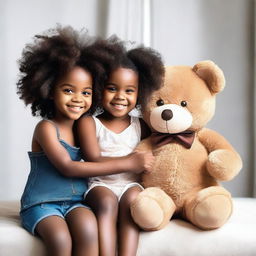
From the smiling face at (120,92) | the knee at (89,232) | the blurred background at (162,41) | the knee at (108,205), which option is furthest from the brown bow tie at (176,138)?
the blurred background at (162,41)

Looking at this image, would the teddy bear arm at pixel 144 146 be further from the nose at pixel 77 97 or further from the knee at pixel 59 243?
the knee at pixel 59 243

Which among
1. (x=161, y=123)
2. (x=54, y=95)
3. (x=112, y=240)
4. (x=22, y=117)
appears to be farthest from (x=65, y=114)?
(x=22, y=117)

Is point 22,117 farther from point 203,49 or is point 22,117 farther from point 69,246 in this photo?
point 69,246

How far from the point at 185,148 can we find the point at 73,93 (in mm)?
358

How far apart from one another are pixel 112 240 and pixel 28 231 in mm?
219

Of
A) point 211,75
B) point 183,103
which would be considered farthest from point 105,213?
point 211,75

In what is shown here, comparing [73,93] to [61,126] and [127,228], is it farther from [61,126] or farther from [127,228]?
[127,228]

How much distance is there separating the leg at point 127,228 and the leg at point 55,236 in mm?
134

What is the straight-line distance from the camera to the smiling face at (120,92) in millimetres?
1400

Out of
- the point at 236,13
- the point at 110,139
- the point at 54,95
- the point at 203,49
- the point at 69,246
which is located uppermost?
the point at 236,13

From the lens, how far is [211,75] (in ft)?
4.73

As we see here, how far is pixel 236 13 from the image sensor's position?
2.32 meters

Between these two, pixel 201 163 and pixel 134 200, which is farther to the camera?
pixel 201 163

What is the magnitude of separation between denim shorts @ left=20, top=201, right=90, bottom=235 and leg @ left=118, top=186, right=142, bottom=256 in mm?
100
